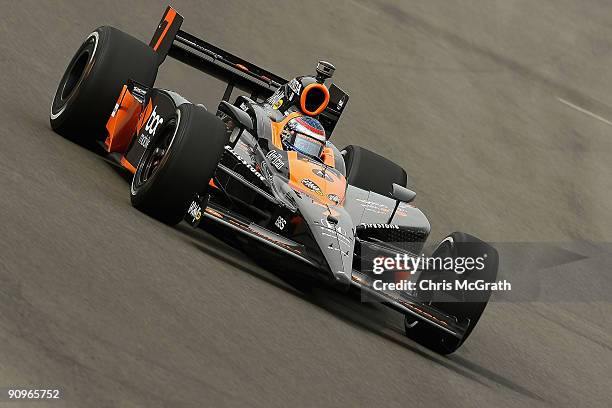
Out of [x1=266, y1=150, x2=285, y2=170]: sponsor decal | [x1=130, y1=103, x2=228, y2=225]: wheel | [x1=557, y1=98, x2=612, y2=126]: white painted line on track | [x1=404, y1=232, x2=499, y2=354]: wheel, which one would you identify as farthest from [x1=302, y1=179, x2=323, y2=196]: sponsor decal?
[x1=557, y1=98, x2=612, y2=126]: white painted line on track

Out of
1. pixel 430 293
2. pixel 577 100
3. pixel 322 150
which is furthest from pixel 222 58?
pixel 577 100

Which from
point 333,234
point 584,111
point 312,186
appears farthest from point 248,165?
point 584,111

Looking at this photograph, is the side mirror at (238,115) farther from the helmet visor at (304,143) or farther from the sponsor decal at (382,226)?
the sponsor decal at (382,226)

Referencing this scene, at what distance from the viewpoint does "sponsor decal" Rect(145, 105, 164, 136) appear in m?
9.87

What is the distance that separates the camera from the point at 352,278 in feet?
28.5

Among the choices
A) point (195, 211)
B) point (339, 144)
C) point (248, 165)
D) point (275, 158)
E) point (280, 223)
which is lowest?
point (195, 211)

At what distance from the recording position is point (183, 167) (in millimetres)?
8711

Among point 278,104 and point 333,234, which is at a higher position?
point 278,104

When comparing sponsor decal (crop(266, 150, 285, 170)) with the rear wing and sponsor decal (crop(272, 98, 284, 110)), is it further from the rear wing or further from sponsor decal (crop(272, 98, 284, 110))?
the rear wing

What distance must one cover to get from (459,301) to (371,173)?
2724 millimetres

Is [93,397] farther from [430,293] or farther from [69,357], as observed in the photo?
[430,293]

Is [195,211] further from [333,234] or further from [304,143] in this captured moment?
[304,143]

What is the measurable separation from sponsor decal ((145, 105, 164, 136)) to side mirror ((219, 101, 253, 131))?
62 cm

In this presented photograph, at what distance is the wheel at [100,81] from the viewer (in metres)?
10.7
